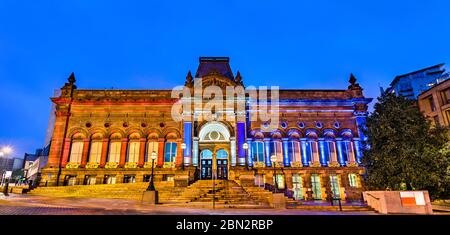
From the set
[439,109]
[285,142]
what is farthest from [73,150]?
[439,109]

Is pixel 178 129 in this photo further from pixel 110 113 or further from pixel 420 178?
pixel 420 178

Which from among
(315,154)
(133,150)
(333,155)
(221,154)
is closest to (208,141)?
(221,154)

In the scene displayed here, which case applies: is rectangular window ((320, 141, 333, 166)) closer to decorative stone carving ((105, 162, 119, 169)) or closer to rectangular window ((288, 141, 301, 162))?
rectangular window ((288, 141, 301, 162))

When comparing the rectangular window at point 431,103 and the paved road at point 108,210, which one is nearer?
the paved road at point 108,210

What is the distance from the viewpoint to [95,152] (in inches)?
1085

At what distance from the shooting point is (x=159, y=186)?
67.9 ft

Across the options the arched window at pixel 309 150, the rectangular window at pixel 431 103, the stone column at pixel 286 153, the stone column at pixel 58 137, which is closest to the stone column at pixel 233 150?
the stone column at pixel 286 153

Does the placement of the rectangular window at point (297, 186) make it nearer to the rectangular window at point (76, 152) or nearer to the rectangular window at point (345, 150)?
the rectangular window at point (345, 150)

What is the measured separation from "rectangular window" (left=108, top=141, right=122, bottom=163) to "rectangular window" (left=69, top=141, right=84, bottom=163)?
3.04 m

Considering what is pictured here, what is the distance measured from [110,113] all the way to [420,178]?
28.5 m

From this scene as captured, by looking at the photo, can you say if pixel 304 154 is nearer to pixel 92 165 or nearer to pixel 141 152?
pixel 141 152

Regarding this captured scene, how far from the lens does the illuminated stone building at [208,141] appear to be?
1029 inches

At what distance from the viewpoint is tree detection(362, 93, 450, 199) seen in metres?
15.6

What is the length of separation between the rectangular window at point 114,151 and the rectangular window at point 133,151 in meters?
1.15
